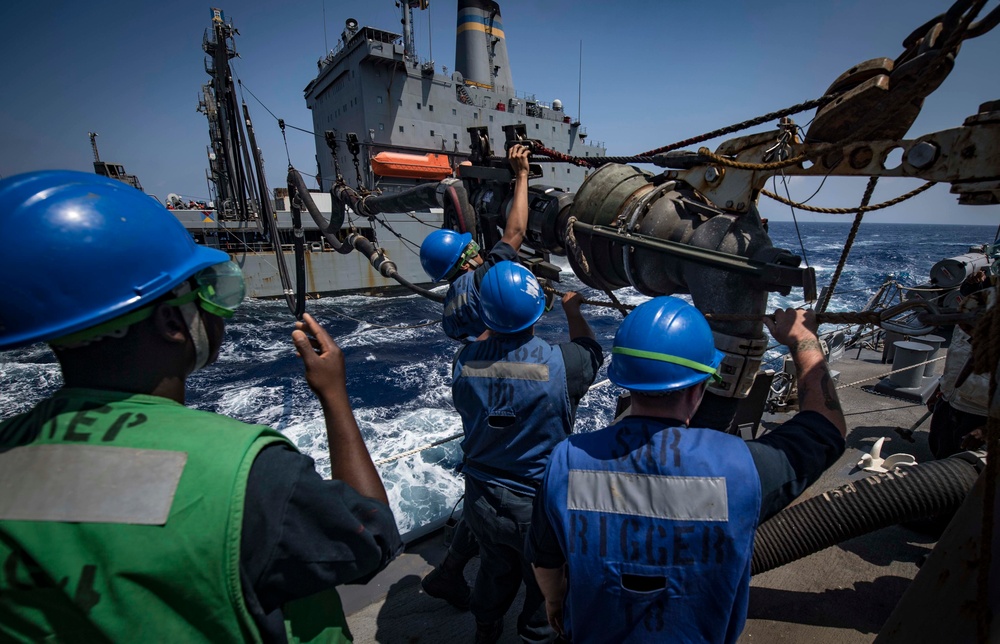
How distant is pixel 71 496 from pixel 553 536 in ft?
4.30

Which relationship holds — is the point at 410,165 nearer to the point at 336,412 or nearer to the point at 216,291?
the point at 216,291

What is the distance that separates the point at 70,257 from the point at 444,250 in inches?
111

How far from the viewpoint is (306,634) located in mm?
1181

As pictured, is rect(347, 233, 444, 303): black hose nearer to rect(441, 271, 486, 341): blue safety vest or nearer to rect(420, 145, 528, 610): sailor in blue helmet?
rect(420, 145, 528, 610): sailor in blue helmet

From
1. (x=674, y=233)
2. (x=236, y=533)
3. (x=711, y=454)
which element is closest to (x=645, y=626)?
(x=711, y=454)

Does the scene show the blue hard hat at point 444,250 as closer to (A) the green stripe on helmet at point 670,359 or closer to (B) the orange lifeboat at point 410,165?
(A) the green stripe on helmet at point 670,359

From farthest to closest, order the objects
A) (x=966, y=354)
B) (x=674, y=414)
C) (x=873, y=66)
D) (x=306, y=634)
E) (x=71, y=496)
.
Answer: (x=966, y=354), (x=873, y=66), (x=674, y=414), (x=306, y=634), (x=71, y=496)

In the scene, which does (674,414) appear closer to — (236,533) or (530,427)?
(530,427)

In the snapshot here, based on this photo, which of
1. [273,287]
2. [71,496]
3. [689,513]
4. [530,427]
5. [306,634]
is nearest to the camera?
[71,496]

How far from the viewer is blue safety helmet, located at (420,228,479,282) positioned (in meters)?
3.73

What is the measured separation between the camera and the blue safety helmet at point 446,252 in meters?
3.73

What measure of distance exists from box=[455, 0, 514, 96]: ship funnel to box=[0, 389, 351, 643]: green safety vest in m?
31.7

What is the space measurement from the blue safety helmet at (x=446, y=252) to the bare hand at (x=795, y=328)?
2471mm

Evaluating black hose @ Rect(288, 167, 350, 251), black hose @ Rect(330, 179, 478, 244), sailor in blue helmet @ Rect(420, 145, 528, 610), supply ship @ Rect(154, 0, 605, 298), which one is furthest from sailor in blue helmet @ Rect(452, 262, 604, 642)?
supply ship @ Rect(154, 0, 605, 298)
